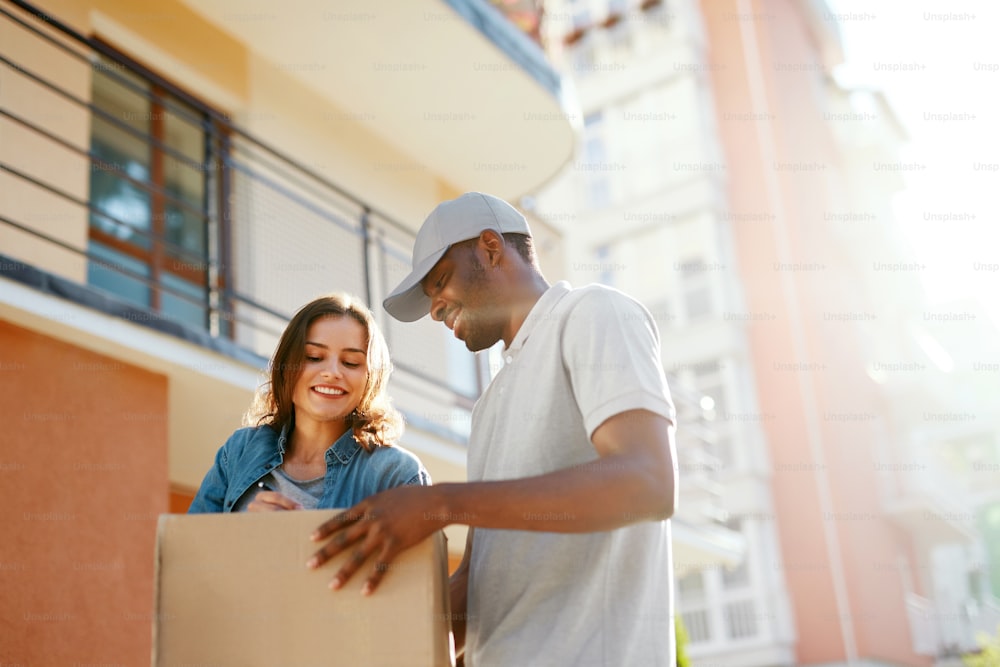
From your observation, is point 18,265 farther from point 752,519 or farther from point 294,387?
point 752,519

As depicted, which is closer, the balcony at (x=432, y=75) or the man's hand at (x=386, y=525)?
the man's hand at (x=386, y=525)

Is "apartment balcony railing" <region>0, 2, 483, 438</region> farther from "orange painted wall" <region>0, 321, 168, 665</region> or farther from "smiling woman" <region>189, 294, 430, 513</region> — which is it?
"smiling woman" <region>189, 294, 430, 513</region>

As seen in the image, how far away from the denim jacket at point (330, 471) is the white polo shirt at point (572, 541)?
1.51 ft

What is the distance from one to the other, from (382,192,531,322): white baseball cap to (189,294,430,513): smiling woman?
46 centimetres

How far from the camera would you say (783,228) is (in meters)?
18.1

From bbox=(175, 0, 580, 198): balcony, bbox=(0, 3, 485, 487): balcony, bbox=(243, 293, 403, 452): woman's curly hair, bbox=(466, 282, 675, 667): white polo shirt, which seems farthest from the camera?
bbox=(175, 0, 580, 198): balcony

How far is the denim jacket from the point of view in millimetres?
2625

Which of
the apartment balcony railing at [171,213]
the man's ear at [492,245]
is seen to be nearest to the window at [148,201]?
the apartment balcony railing at [171,213]

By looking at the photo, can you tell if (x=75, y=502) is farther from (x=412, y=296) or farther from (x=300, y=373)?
(x=412, y=296)

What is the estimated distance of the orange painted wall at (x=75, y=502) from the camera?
432cm

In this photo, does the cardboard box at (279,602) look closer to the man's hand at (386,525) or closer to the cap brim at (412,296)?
the man's hand at (386,525)

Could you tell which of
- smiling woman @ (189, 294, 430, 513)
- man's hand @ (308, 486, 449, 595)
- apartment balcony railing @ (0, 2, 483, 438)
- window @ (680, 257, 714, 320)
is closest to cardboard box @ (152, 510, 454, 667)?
man's hand @ (308, 486, 449, 595)

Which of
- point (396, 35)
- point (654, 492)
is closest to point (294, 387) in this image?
point (654, 492)

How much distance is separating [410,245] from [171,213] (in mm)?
1819
